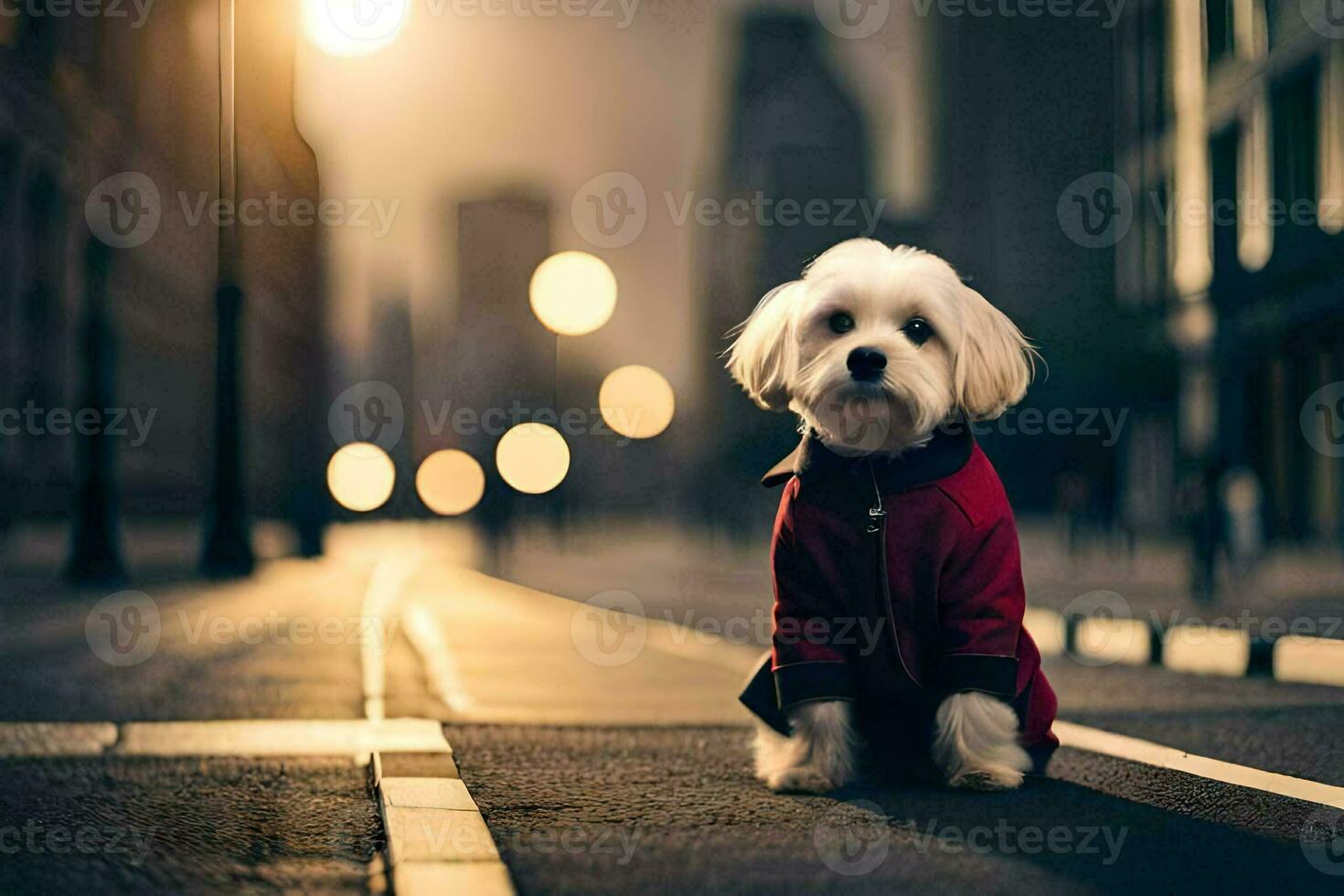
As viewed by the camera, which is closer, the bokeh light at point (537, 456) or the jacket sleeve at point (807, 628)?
the jacket sleeve at point (807, 628)

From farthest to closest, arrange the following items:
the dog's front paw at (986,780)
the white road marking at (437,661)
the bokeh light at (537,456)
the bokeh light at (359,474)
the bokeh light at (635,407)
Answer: the bokeh light at (359,474) → the bokeh light at (537,456) → the bokeh light at (635,407) → the white road marking at (437,661) → the dog's front paw at (986,780)

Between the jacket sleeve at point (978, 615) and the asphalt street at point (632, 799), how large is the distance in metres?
0.34

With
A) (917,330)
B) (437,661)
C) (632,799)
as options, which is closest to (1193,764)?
(917,330)

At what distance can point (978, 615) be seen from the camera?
443 cm

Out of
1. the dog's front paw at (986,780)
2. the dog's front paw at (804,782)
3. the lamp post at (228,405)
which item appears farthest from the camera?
the lamp post at (228,405)

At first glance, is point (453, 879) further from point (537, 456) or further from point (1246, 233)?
point (537, 456)

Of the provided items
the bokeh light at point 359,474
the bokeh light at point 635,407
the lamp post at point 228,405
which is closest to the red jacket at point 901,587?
the lamp post at point 228,405

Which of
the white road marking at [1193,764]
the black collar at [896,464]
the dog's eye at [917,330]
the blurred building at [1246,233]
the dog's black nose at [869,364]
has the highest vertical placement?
the blurred building at [1246,233]

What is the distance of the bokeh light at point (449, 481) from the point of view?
357ft

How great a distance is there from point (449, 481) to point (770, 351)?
363 ft

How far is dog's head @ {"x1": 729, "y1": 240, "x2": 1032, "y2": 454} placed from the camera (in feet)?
14.6

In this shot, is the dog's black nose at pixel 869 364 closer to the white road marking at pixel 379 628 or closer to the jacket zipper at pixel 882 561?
the jacket zipper at pixel 882 561

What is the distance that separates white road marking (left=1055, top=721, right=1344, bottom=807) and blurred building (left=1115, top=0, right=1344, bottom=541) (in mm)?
22621

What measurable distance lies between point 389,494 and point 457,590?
4955 inches
